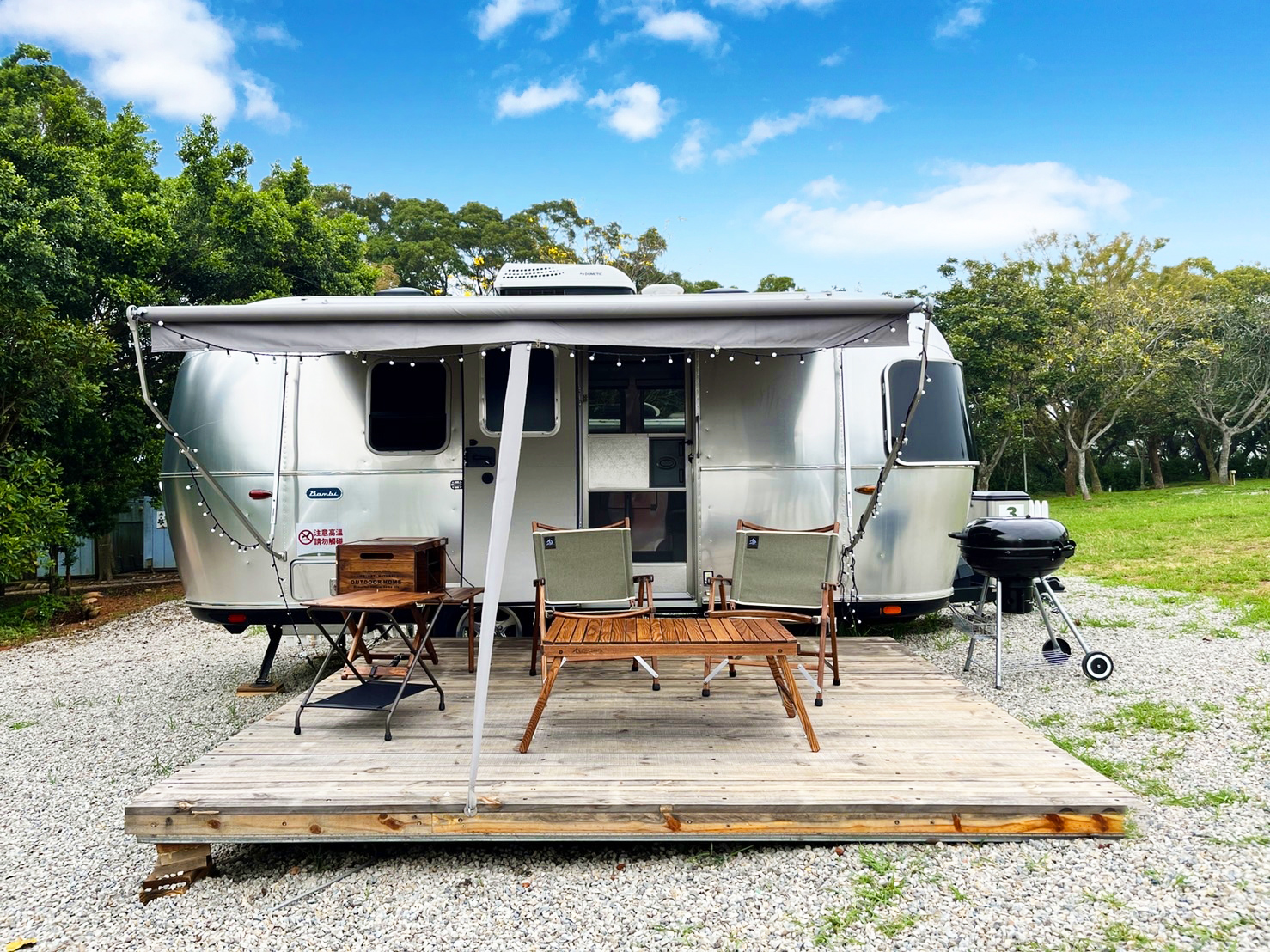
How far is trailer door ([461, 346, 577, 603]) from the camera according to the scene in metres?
5.41

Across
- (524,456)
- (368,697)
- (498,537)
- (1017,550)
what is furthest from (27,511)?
(1017,550)

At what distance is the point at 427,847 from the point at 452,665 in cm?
183

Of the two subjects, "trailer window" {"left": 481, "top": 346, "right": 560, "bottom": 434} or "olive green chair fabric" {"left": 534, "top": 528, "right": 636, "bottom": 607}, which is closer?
"olive green chair fabric" {"left": 534, "top": 528, "right": 636, "bottom": 607}

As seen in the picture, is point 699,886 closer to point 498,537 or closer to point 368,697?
point 498,537

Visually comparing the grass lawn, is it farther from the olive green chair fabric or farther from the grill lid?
the olive green chair fabric

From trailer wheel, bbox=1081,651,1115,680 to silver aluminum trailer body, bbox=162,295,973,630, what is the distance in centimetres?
112

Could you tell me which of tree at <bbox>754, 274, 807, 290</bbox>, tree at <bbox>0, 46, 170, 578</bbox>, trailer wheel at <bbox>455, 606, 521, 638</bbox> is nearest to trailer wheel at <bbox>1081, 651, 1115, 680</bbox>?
trailer wheel at <bbox>455, 606, 521, 638</bbox>

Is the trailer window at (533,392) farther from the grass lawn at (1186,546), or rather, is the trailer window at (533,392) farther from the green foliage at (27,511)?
the grass lawn at (1186,546)

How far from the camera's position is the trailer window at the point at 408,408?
5336mm

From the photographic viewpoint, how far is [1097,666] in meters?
5.45

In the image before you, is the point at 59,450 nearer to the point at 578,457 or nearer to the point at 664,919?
the point at 578,457

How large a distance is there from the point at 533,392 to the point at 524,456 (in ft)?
1.55

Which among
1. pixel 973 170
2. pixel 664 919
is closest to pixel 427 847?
pixel 664 919

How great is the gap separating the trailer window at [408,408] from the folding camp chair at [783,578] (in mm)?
2237
